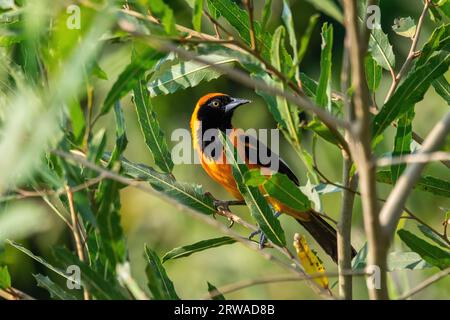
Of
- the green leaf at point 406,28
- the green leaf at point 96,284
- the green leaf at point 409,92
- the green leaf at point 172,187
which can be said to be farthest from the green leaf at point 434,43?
the green leaf at point 96,284

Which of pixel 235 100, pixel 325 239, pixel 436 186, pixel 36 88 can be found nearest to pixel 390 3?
pixel 235 100

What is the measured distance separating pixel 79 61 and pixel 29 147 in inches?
8.7

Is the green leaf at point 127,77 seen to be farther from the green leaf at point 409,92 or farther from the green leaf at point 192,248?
the green leaf at point 192,248

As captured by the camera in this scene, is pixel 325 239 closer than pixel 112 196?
No

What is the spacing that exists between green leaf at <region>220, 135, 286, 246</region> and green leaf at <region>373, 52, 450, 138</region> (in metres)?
0.53

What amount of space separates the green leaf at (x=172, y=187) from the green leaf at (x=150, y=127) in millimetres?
48

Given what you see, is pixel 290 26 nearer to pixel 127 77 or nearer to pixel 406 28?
pixel 127 77

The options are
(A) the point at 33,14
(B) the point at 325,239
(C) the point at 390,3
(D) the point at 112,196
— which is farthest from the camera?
(C) the point at 390,3

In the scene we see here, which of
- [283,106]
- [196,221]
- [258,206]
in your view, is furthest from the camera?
[196,221]

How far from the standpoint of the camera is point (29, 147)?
158cm

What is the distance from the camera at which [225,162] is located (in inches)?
170

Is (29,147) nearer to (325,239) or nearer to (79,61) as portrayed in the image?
(79,61)

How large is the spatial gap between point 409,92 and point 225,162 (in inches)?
81.5

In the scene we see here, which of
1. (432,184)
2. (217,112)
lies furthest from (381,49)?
(217,112)
